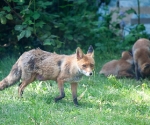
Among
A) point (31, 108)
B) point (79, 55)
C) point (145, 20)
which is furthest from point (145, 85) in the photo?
point (145, 20)

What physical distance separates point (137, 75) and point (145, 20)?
181 inches

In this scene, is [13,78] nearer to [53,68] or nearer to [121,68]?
[53,68]

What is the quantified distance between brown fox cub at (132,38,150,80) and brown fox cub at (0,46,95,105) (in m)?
2.85

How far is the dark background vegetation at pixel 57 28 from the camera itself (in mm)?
11773

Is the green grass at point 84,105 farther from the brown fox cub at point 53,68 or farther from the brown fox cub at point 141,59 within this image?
the brown fox cub at point 141,59

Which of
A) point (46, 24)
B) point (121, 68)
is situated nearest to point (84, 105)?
point (121, 68)

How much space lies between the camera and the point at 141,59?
443 inches

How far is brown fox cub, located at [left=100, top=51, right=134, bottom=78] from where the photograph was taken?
1130 centimetres

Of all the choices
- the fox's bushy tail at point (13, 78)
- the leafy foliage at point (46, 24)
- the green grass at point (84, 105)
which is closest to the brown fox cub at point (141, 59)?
the green grass at point (84, 105)

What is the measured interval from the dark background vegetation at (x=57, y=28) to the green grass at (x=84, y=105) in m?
2.30

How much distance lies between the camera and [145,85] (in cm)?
985

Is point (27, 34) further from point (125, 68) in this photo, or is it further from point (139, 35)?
point (139, 35)

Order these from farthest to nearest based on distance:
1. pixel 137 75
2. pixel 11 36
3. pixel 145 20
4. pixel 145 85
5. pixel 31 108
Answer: pixel 145 20 → pixel 11 36 → pixel 137 75 → pixel 145 85 → pixel 31 108

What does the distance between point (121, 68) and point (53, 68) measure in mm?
3149
